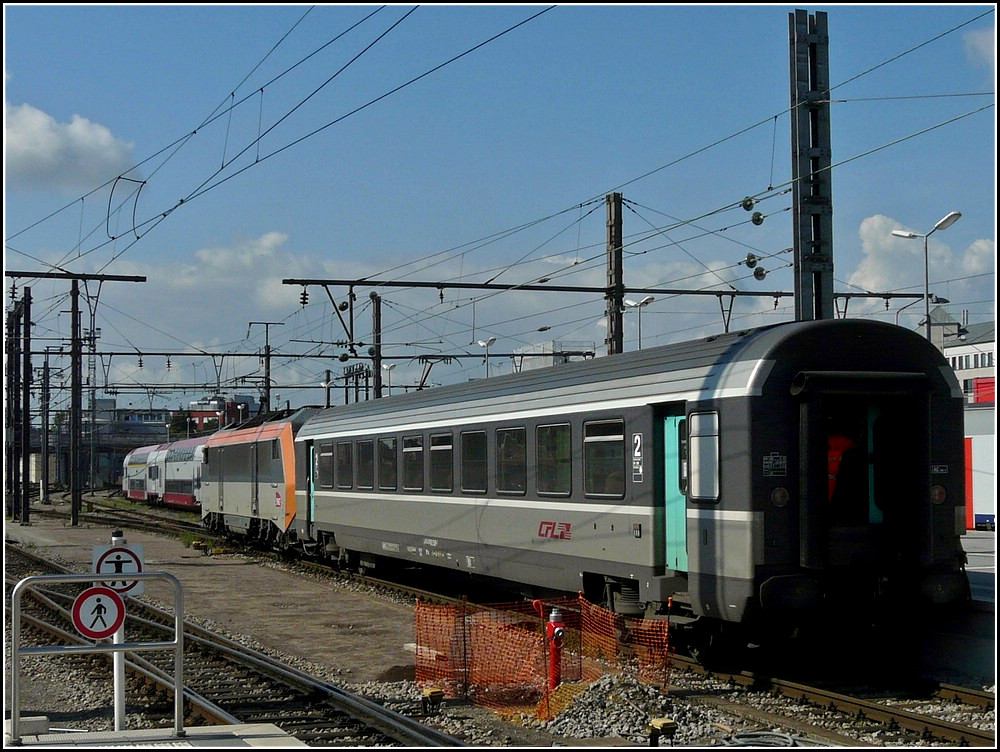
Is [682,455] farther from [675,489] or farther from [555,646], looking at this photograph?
[555,646]

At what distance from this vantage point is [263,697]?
456 inches

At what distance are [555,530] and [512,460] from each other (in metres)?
1.50

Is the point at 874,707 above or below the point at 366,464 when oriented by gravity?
below

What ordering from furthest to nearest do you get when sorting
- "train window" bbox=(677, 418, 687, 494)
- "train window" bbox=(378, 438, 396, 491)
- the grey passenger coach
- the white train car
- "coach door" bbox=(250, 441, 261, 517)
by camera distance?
"coach door" bbox=(250, 441, 261, 517), the white train car, "train window" bbox=(378, 438, 396, 491), "train window" bbox=(677, 418, 687, 494), the grey passenger coach

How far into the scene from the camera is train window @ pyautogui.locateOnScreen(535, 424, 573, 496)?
14234mm

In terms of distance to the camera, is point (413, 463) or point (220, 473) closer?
point (413, 463)

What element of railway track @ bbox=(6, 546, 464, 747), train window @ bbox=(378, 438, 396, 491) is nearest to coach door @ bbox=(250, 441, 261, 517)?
train window @ bbox=(378, 438, 396, 491)

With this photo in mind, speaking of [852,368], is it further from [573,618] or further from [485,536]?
[485,536]

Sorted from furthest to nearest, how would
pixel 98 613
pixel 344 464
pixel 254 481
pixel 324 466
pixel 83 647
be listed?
pixel 254 481, pixel 324 466, pixel 344 464, pixel 98 613, pixel 83 647

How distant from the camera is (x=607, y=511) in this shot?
1327cm

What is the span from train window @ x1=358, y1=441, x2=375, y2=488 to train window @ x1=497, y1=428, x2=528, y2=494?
5372 mm

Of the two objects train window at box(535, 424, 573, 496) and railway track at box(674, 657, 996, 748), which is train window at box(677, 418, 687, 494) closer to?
railway track at box(674, 657, 996, 748)

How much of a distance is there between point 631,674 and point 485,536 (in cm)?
504

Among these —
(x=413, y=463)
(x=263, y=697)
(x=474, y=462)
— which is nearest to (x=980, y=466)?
(x=413, y=463)
